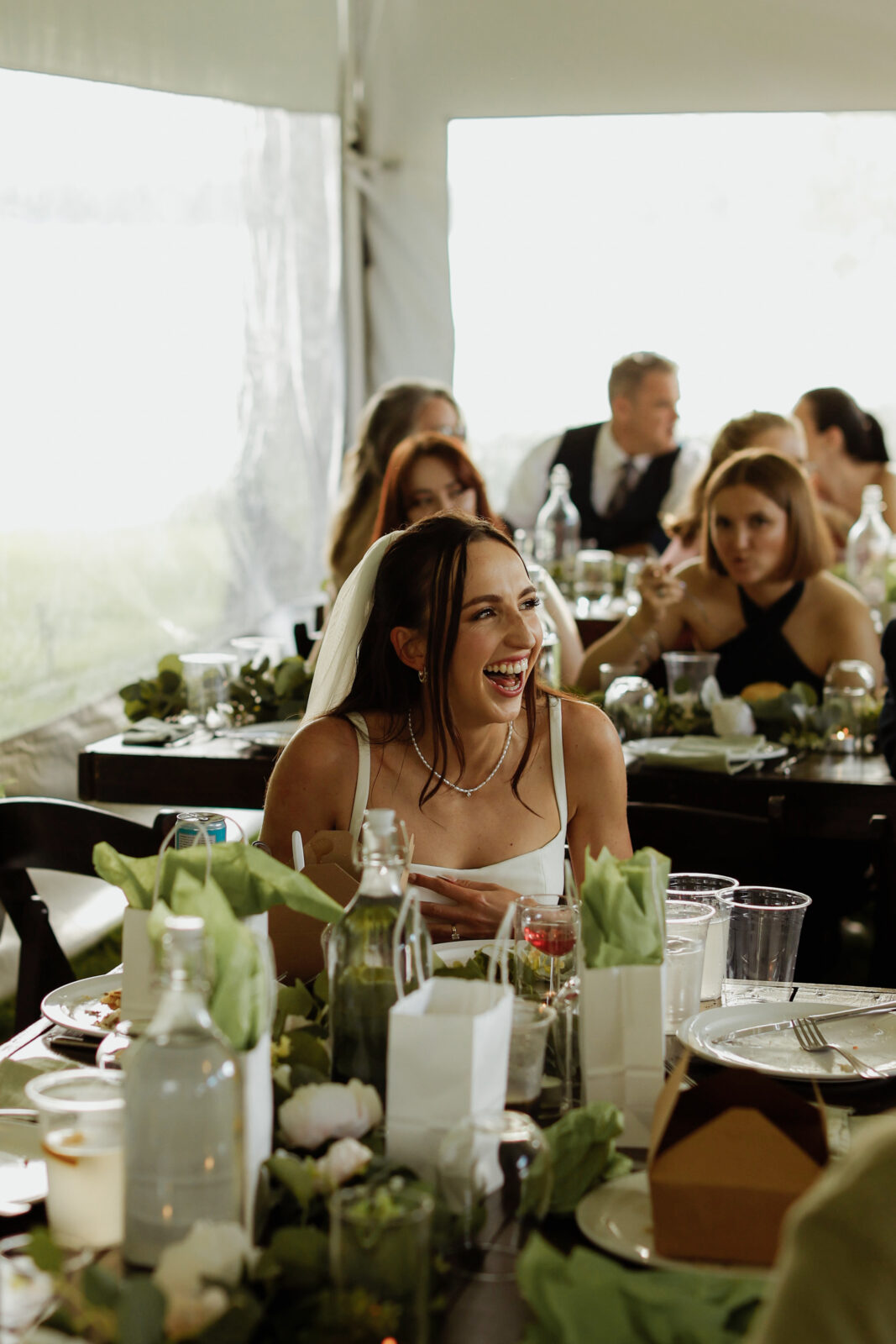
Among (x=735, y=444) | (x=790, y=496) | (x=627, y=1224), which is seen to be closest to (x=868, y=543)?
(x=735, y=444)

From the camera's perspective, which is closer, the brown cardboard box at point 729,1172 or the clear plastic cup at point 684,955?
the brown cardboard box at point 729,1172

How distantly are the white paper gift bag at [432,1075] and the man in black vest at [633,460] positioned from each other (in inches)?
222

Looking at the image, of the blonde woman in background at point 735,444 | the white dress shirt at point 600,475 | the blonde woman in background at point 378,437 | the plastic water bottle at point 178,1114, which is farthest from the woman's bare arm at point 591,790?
the white dress shirt at point 600,475

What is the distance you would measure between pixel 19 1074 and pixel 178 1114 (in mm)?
524

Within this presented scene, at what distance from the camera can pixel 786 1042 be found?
156cm

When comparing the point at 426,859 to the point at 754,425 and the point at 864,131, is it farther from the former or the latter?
the point at 864,131

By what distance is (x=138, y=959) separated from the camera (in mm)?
1437

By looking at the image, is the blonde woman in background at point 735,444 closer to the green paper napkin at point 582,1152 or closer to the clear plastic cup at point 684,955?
the clear plastic cup at point 684,955

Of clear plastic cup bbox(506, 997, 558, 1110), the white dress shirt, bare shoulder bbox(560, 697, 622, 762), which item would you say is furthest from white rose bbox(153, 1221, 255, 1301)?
the white dress shirt

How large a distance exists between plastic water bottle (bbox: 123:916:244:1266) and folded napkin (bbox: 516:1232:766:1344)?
9.8 inches

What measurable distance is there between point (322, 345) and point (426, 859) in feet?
17.3

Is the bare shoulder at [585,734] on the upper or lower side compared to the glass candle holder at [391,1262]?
upper

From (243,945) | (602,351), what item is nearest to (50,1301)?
(243,945)

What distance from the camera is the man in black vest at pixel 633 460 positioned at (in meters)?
6.68
